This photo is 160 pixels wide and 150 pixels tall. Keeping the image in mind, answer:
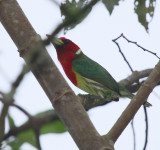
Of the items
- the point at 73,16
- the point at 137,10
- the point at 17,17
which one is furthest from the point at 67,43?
the point at 73,16

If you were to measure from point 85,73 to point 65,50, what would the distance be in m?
0.38

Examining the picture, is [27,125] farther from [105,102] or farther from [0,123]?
[105,102]

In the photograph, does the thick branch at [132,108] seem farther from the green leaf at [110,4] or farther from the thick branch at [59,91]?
the green leaf at [110,4]

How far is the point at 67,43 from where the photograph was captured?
4422 millimetres

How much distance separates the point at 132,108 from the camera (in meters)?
1.65

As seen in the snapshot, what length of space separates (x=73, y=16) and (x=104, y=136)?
76 centimetres

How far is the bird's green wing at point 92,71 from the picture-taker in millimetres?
4070

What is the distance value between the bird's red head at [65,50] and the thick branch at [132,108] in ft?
8.31

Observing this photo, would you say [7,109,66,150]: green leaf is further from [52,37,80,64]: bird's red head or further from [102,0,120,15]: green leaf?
[52,37,80,64]: bird's red head

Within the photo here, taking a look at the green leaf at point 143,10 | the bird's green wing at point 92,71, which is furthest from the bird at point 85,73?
the green leaf at point 143,10

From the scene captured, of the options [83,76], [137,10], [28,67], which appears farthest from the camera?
[83,76]

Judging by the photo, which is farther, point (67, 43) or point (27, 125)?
point (67, 43)

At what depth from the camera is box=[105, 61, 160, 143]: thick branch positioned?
5.19 ft

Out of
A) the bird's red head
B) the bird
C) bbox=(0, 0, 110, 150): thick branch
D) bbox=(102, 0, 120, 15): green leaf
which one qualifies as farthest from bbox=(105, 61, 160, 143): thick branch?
the bird's red head
